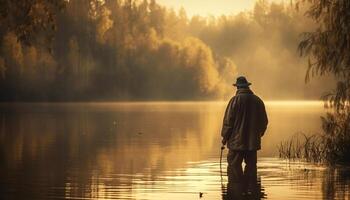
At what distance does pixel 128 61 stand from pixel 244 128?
9788 centimetres

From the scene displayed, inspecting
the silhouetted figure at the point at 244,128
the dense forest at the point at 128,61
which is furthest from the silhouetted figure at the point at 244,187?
the dense forest at the point at 128,61

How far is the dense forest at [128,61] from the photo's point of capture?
3757 inches

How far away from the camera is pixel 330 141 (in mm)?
19125

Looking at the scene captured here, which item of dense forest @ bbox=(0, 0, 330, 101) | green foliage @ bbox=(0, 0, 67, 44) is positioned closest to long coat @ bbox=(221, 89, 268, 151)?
green foliage @ bbox=(0, 0, 67, 44)

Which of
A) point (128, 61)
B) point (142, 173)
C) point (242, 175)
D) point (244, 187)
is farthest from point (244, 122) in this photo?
point (128, 61)

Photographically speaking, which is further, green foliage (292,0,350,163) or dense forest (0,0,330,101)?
dense forest (0,0,330,101)

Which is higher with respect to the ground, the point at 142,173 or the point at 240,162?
the point at 240,162

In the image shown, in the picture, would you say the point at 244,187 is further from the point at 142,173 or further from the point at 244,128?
the point at 142,173

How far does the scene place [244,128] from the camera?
15.9 meters

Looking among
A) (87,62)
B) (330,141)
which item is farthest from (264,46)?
(330,141)

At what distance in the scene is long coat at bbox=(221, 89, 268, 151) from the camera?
15906 mm

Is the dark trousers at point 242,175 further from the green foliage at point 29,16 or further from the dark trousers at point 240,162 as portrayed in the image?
the green foliage at point 29,16

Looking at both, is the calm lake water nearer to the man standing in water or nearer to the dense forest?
the man standing in water

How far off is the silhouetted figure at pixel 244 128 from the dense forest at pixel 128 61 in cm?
5707
